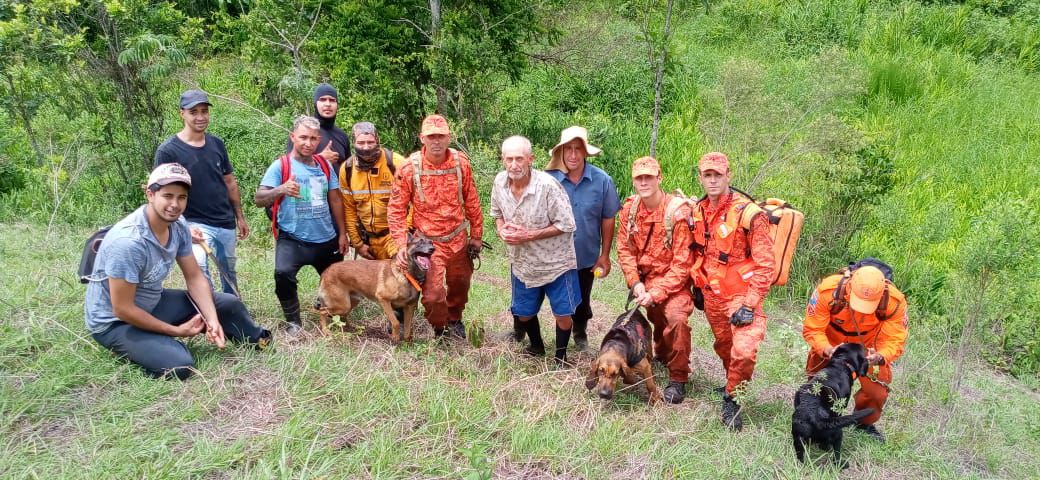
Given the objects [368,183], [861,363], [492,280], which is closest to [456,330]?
[368,183]

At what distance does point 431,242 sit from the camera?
4656 mm

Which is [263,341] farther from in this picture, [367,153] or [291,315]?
[367,153]

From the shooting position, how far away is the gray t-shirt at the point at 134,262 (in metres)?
3.64

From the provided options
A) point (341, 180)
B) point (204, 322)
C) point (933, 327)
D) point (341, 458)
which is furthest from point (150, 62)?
point (933, 327)

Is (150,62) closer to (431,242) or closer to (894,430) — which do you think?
(431,242)

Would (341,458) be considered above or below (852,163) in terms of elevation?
above

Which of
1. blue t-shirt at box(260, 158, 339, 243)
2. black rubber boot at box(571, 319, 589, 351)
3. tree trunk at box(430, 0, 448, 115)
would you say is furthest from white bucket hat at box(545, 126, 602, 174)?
tree trunk at box(430, 0, 448, 115)

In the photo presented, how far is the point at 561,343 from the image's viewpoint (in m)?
4.89

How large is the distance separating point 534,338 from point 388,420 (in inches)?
65.0

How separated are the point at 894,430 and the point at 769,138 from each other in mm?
4609

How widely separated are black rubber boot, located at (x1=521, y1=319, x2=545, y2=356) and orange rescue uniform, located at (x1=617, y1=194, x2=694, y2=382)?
0.84m

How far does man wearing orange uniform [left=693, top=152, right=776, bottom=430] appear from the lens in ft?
13.3

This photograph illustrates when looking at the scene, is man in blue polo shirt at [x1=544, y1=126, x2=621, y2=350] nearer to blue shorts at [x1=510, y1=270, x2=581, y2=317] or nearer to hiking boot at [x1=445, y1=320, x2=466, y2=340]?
blue shorts at [x1=510, y1=270, x2=581, y2=317]

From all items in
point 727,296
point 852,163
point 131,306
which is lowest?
point 852,163
